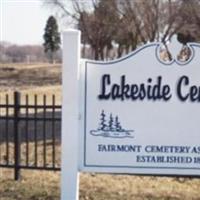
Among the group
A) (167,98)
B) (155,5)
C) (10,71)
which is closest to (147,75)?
(167,98)

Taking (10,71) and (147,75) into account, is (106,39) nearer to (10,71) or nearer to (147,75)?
(10,71)

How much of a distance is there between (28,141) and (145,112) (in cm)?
462

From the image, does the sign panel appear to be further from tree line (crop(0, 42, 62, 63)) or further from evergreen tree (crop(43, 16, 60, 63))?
tree line (crop(0, 42, 62, 63))

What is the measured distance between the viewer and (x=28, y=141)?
39.6 ft

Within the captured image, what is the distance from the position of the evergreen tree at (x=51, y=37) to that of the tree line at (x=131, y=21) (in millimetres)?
23317

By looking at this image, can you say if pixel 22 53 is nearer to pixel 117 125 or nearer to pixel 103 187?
pixel 103 187

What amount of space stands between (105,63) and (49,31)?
84346 mm

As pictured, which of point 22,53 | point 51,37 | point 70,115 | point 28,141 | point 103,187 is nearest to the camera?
point 70,115

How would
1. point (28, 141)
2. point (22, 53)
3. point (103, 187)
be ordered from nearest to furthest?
point (103, 187) → point (28, 141) → point (22, 53)

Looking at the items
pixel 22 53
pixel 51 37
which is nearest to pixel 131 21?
Answer: pixel 51 37

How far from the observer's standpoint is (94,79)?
26.1 feet

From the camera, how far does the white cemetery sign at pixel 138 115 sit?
7891 millimetres

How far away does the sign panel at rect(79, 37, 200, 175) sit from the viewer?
7898mm

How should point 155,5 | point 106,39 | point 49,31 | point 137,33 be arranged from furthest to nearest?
point 49,31 < point 106,39 < point 137,33 < point 155,5
